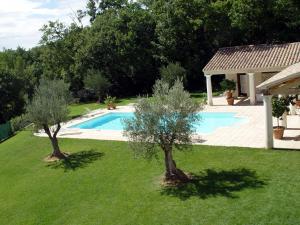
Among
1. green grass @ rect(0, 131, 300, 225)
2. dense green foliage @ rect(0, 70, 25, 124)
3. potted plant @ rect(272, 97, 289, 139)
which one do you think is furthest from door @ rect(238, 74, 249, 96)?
dense green foliage @ rect(0, 70, 25, 124)

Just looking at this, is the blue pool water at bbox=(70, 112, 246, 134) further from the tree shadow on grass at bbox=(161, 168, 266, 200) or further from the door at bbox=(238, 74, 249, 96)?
the tree shadow on grass at bbox=(161, 168, 266, 200)

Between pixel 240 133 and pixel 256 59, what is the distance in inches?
403

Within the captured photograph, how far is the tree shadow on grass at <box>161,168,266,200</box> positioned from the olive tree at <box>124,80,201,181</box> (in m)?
1.41

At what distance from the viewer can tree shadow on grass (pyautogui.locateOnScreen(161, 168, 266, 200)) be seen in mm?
13500

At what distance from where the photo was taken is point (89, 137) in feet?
78.8

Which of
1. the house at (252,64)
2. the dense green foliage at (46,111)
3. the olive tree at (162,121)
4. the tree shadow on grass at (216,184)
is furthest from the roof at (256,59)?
the olive tree at (162,121)

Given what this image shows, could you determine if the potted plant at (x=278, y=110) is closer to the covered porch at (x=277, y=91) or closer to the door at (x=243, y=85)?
the covered porch at (x=277, y=91)

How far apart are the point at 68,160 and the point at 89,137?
428 centimetres

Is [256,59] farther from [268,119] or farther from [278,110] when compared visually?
[268,119]

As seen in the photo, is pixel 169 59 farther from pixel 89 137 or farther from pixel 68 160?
pixel 68 160

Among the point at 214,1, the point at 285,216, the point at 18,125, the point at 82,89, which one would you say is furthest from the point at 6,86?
the point at 285,216

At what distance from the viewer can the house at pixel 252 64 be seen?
27438 mm

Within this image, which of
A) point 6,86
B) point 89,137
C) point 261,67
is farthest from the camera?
point 6,86

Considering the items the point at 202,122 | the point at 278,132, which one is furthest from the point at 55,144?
the point at 278,132
